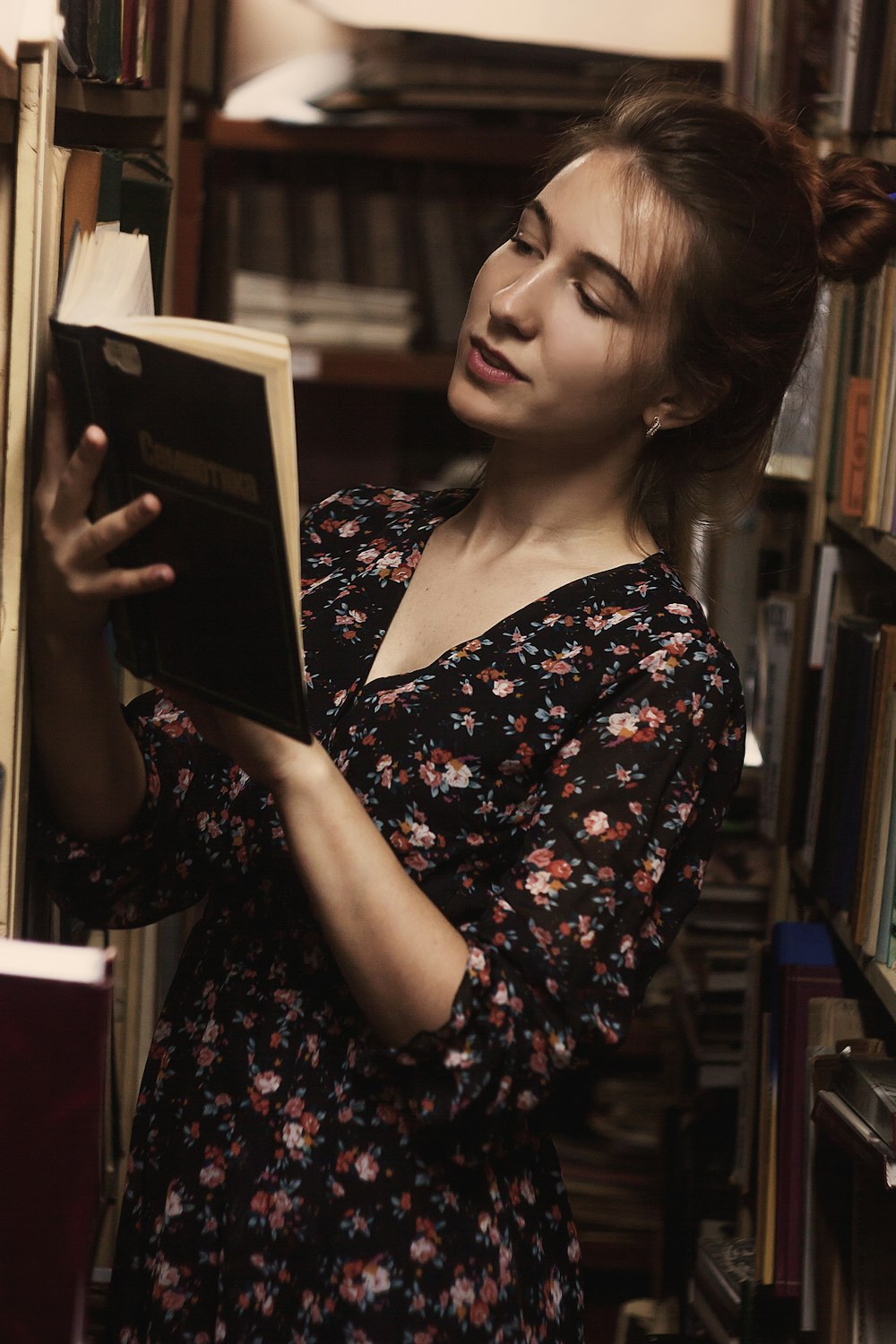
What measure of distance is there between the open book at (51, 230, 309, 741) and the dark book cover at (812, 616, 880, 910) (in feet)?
2.88

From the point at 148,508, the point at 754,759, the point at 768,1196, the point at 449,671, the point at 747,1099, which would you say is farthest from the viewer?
the point at 754,759

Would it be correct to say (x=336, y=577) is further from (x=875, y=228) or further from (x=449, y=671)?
(x=875, y=228)

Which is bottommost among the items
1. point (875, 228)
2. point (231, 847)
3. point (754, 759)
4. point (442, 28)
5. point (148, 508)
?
point (754, 759)

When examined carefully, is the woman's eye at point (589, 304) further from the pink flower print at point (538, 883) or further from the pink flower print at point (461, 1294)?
the pink flower print at point (461, 1294)

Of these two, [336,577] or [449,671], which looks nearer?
[449,671]

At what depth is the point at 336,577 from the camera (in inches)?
44.4

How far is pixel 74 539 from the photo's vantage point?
2.59 ft

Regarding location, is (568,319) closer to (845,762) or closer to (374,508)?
(374,508)

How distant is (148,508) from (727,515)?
648 mm

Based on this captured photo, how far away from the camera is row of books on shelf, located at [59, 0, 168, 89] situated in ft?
3.14

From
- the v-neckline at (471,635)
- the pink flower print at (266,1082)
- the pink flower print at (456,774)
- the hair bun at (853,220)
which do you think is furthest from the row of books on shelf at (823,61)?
the pink flower print at (266,1082)

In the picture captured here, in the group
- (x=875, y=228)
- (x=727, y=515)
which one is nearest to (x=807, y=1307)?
(x=727, y=515)

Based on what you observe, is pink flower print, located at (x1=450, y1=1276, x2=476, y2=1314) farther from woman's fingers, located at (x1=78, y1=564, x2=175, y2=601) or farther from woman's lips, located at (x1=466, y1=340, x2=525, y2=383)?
woman's lips, located at (x1=466, y1=340, x2=525, y2=383)

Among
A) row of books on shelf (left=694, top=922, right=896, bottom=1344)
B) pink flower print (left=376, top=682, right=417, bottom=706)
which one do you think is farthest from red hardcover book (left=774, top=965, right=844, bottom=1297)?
pink flower print (left=376, top=682, right=417, bottom=706)
